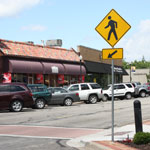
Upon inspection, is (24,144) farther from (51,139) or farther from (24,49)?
(24,49)

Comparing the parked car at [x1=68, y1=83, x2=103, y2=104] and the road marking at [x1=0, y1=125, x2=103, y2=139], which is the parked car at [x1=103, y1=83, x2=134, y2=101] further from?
the road marking at [x1=0, y1=125, x2=103, y2=139]

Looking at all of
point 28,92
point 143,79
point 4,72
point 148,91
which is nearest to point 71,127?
point 28,92

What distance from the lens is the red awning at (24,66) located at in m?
33.2

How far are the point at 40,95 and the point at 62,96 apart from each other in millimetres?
2947

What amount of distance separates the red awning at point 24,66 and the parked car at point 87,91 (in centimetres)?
666

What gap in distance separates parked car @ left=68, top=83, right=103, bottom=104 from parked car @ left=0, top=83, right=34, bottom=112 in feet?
27.3

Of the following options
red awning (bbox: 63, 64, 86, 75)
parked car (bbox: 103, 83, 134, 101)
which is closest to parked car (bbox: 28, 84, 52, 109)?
parked car (bbox: 103, 83, 134, 101)

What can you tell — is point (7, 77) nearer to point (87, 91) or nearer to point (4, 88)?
point (87, 91)

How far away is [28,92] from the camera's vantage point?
72.1 feet

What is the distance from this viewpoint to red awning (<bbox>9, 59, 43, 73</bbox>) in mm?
33219

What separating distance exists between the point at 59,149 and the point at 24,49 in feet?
93.4

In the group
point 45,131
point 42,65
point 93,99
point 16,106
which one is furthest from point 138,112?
point 42,65

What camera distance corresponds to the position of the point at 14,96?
2141 cm

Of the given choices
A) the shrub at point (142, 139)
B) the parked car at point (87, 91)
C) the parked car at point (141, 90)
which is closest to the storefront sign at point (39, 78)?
the parked car at point (87, 91)
